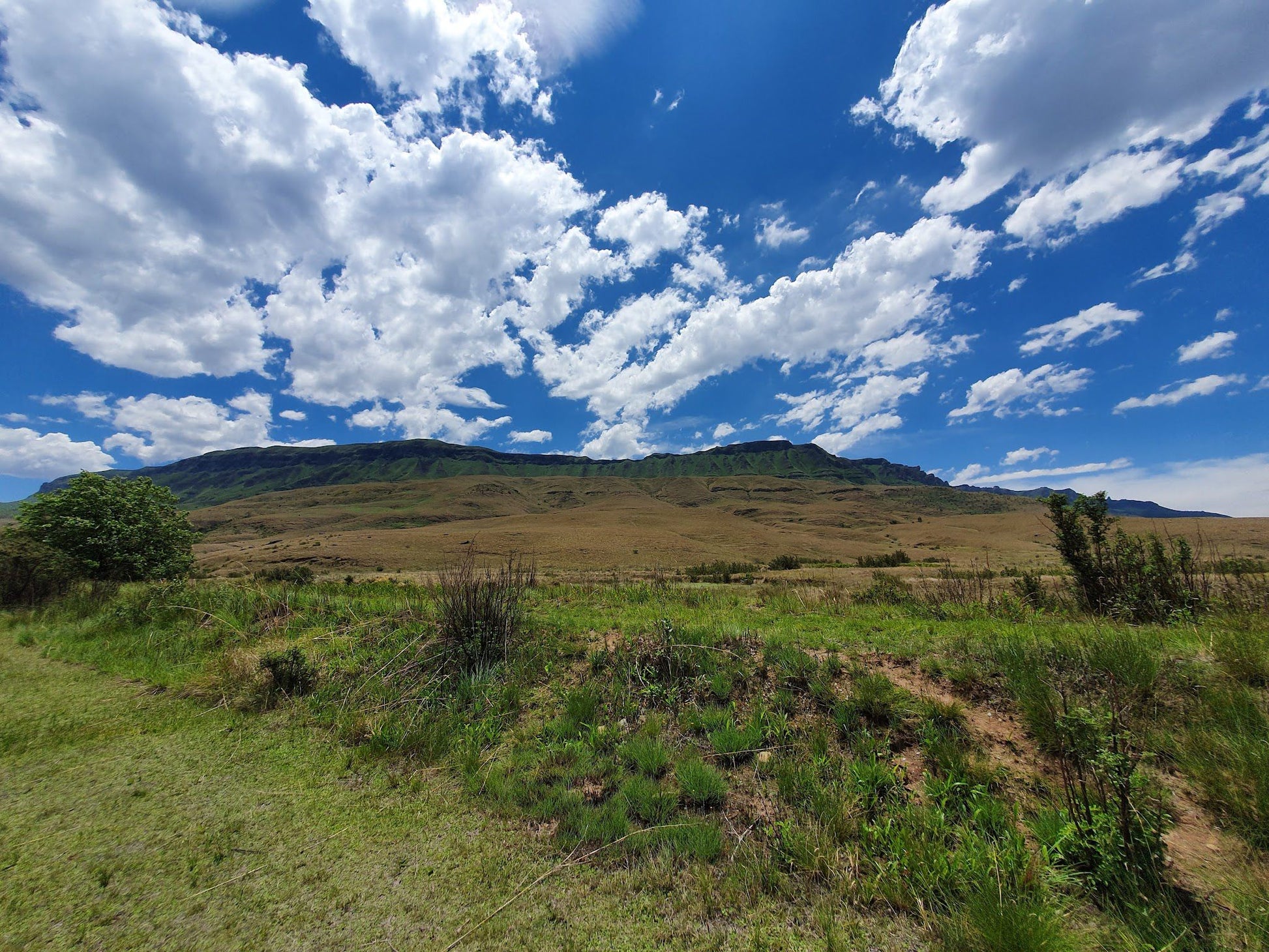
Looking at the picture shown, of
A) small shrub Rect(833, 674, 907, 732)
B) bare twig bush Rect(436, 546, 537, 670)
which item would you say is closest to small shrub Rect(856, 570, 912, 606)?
small shrub Rect(833, 674, 907, 732)

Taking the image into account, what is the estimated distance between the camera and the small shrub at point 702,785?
4066 millimetres

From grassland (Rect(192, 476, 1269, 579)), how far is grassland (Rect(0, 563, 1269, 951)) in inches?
327

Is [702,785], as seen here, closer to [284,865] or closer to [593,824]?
[593,824]

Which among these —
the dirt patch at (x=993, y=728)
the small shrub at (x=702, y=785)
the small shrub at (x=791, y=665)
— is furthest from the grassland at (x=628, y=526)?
the small shrub at (x=702, y=785)

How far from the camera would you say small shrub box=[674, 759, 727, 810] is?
407cm

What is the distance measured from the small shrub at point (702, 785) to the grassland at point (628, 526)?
10.9m

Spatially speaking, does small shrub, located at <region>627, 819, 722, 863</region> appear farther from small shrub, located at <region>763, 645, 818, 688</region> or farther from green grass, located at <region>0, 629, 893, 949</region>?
small shrub, located at <region>763, 645, 818, 688</region>

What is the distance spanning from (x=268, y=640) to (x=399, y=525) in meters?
104

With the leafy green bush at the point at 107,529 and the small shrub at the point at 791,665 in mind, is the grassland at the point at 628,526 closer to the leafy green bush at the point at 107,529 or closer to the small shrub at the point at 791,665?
the small shrub at the point at 791,665

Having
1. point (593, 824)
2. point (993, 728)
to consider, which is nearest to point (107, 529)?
point (593, 824)

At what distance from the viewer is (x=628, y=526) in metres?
68.2

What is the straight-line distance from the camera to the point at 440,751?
4977 millimetres

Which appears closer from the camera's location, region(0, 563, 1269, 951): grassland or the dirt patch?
region(0, 563, 1269, 951): grassland

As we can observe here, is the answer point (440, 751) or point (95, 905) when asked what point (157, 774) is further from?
point (440, 751)
